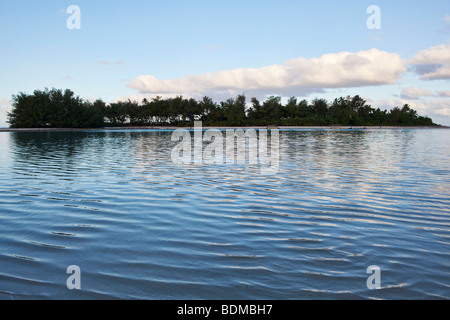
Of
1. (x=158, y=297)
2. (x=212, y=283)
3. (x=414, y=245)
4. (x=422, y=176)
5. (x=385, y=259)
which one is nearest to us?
(x=158, y=297)

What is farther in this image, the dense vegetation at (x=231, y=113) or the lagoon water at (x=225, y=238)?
the dense vegetation at (x=231, y=113)

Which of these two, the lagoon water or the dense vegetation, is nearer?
the lagoon water

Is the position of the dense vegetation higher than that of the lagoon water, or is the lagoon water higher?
the dense vegetation

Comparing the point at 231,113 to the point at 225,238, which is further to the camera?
the point at 231,113

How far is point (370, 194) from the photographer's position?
469 inches

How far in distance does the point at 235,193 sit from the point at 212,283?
687 centimetres

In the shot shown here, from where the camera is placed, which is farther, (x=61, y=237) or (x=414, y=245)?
(x=61, y=237)

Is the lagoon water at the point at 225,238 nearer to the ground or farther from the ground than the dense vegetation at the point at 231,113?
nearer to the ground

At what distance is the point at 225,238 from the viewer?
7.48 metres

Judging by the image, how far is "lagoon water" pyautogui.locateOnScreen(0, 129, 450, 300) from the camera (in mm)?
5281

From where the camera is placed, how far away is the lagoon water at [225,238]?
208 inches

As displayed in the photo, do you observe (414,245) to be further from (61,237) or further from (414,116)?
(414,116)

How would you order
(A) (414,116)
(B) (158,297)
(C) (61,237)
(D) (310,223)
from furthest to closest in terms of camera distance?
(A) (414,116) < (D) (310,223) < (C) (61,237) < (B) (158,297)

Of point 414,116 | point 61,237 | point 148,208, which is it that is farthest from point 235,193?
point 414,116
